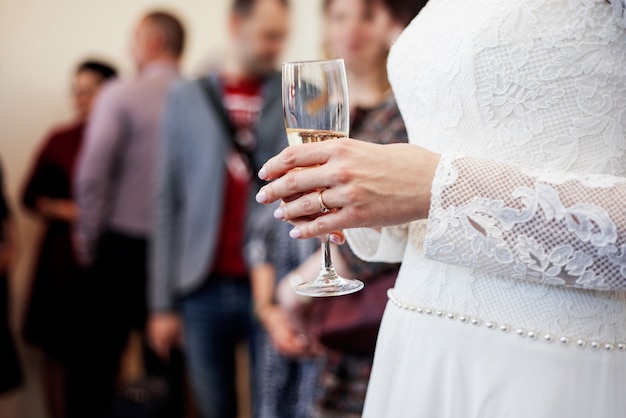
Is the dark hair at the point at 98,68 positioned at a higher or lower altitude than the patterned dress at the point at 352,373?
higher

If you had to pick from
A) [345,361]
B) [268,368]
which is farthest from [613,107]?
[268,368]

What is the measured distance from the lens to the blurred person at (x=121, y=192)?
337cm

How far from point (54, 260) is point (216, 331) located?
59.8 inches

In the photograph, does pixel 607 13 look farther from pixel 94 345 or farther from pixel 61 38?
pixel 61 38

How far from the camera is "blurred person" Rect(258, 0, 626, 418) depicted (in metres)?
0.80

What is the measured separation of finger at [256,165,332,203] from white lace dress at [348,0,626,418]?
12 cm

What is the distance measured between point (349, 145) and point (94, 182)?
2750mm

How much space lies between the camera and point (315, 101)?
2.85 feet

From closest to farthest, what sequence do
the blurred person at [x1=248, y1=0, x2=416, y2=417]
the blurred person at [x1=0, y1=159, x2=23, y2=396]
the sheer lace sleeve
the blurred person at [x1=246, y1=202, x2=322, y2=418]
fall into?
the sheer lace sleeve → the blurred person at [x1=248, y1=0, x2=416, y2=417] → the blurred person at [x1=246, y1=202, x2=322, y2=418] → the blurred person at [x1=0, y1=159, x2=23, y2=396]

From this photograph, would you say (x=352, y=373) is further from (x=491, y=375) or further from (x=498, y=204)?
(x=498, y=204)

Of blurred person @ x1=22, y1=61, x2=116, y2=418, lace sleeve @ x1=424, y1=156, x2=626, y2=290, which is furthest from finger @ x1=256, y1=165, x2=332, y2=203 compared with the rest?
blurred person @ x1=22, y1=61, x2=116, y2=418

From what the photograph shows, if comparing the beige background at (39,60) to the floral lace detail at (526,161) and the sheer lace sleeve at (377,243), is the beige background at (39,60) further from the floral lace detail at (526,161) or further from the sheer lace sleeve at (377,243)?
the floral lace detail at (526,161)

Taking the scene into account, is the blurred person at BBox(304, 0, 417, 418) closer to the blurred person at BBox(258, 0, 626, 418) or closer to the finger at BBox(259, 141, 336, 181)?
the blurred person at BBox(258, 0, 626, 418)

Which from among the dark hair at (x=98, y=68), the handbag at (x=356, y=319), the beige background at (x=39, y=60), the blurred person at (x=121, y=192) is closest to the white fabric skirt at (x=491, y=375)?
the handbag at (x=356, y=319)
